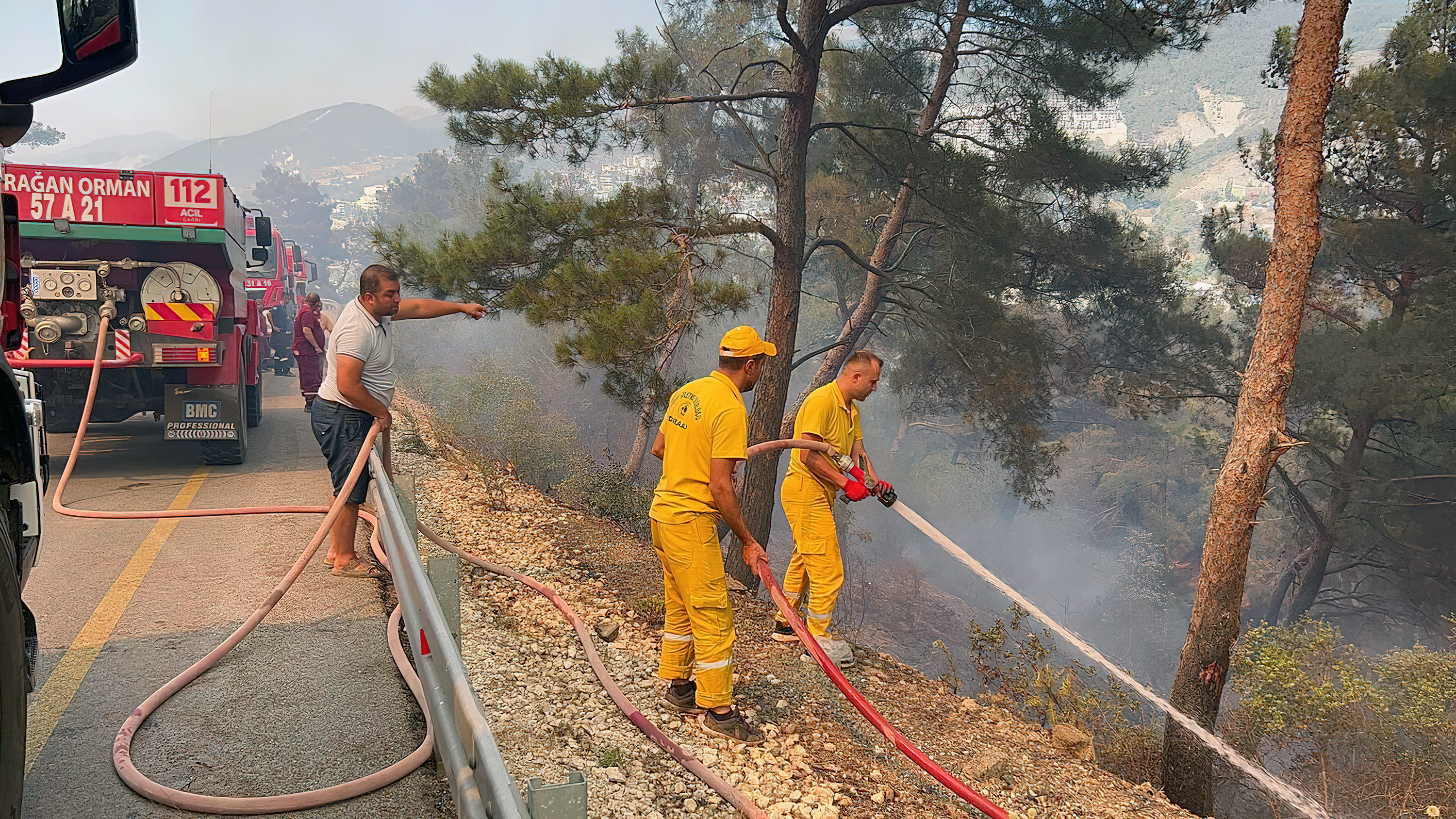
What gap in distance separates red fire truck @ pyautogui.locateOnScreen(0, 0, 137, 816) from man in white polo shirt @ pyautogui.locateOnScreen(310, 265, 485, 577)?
212cm

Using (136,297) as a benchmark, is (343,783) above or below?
below

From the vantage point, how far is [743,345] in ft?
13.4

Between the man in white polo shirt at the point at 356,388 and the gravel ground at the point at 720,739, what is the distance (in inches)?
33.7

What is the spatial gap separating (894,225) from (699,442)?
11.0 m

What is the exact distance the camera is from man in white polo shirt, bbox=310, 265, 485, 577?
15.7 feet

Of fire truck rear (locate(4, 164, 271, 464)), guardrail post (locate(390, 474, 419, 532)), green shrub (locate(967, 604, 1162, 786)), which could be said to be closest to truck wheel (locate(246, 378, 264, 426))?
fire truck rear (locate(4, 164, 271, 464))

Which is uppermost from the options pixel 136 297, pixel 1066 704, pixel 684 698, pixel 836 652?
pixel 136 297

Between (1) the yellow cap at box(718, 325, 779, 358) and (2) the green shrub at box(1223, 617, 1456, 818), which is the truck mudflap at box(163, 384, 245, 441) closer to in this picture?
(1) the yellow cap at box(718, 325, 779, 358)

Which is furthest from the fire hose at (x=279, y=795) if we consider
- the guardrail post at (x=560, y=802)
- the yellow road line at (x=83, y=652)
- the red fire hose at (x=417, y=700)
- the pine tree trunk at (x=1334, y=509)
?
the pine tree trunk at (x=1334, y=509)

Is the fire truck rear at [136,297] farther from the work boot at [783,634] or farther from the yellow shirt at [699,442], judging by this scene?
the yellow shirt at [699,442]

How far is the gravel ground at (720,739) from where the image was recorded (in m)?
3.69

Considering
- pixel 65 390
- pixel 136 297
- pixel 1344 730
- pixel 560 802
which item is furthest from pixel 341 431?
pixel 1344 730

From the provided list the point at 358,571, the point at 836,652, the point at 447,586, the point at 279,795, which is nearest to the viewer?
the point at 279,795

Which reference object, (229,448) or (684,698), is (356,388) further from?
(229,448)
